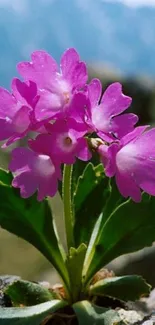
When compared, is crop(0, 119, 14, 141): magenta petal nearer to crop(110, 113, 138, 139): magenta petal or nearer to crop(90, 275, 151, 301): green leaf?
crop(110, 113, 138, 139): magenta petal

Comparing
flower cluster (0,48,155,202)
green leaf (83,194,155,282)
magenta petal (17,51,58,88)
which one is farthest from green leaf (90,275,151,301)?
magenta petal (17,51,58,88)

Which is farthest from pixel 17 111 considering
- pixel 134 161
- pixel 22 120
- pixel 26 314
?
pixel 26 314

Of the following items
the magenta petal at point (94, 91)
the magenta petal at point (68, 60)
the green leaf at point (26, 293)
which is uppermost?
the magenta petal at point (68, 60)

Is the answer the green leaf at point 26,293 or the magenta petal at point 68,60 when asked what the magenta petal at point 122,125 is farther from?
the green leaf at point 26,293

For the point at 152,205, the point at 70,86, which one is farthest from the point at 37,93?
the point at 152,205

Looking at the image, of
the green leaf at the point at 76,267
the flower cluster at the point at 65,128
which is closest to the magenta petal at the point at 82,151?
the flower cluster at the point at 65,128
